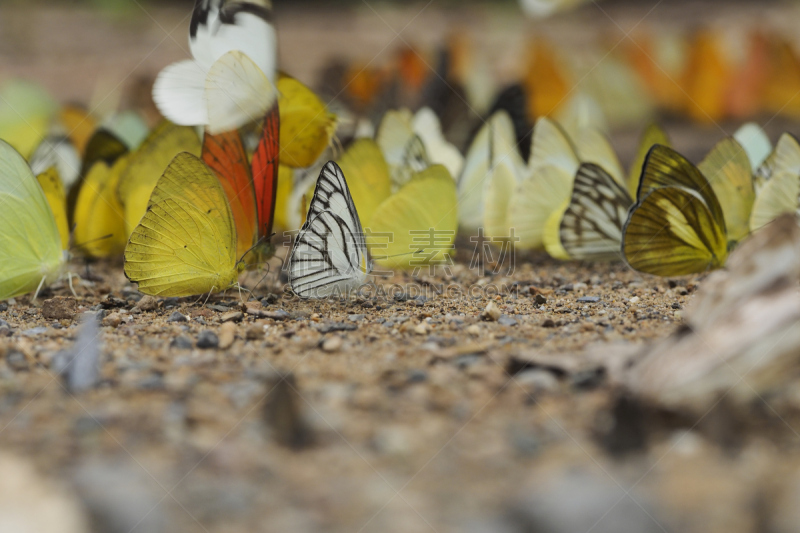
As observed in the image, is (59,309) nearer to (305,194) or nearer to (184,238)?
(184,238)

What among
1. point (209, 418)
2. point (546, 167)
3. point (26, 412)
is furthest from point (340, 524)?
point (546, 167)

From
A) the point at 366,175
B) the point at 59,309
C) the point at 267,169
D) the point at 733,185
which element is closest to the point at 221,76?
the point at 267,169

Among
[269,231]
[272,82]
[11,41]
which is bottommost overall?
[269,231]

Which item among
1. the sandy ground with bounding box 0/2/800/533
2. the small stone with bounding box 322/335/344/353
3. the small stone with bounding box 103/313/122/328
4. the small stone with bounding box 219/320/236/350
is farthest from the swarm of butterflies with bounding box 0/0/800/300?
the small stone with bounding box 322/335/344/353

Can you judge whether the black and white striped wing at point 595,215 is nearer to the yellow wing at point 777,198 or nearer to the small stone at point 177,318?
the yellow wing at point 777,198

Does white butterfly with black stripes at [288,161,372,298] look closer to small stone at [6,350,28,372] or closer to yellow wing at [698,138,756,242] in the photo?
small stone at [6,350,28,372]

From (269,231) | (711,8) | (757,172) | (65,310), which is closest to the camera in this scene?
(65,310)

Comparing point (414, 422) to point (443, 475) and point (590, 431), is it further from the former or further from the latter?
point (590, 431)
